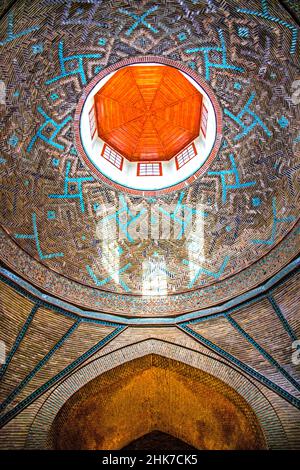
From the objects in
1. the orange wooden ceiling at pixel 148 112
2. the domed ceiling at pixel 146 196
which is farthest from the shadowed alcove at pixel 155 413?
the orange wooden ceiling at pixel 148 112

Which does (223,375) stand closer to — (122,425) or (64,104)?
(122,425)

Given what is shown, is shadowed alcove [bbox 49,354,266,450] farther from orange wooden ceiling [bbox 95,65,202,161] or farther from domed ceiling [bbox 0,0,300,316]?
orange wooden ceiling [bbox 95,65,202,161]

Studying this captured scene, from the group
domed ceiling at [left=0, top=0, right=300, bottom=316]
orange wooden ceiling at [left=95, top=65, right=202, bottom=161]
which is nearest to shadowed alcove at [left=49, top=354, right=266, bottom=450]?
domed ceiling at [left=0, top=0, right=300, bottom=316]

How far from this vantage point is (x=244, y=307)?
26.2ft

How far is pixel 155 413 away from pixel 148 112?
6.79 m

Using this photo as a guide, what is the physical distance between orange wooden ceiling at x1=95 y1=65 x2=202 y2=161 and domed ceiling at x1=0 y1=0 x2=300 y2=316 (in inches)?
69.2

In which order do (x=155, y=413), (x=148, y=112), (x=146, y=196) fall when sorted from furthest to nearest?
(x=148, y=112) → (x=146, y=196) → (x=155, y=413)

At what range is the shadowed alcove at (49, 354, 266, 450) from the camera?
25.5 feet

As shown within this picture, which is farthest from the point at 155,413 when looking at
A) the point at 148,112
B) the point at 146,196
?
the point at 148,112

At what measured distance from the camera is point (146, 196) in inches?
359

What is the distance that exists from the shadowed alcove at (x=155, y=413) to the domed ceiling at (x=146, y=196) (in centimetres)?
124

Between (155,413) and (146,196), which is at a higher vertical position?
(146,196)

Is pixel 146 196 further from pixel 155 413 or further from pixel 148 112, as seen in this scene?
pixel 155 413
